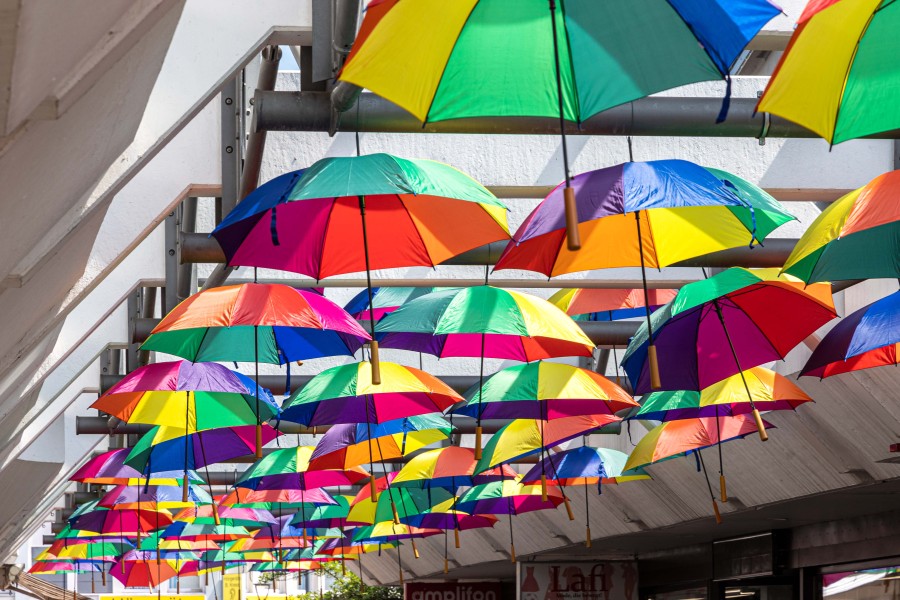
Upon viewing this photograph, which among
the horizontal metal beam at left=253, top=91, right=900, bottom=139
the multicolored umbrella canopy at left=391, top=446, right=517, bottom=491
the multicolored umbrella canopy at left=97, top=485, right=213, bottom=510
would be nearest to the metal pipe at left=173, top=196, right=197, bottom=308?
the horizontal metal beam at left=253, top=91, right=900, bottom=139

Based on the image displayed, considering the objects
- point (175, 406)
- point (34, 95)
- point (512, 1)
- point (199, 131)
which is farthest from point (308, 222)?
point (34, 95)

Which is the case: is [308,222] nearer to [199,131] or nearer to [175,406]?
[199,131]

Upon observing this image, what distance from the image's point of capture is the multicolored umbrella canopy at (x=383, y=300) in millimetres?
11586

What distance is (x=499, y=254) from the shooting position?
1022 cm

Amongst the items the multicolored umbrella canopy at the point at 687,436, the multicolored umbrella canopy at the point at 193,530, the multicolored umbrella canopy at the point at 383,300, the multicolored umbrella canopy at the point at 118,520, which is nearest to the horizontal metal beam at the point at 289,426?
the multicolored umbrella canopy at the point at 118,520

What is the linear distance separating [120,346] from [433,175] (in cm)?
806

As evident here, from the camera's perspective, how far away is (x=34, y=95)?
2.38 m

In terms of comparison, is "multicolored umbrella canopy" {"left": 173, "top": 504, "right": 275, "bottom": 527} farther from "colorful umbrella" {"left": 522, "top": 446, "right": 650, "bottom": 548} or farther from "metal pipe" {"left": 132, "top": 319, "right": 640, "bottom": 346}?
"metal pipe" {"left": 132, "top": 319, "right": 640, "bottom": 346}

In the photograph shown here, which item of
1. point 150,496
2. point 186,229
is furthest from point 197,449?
point 150,496

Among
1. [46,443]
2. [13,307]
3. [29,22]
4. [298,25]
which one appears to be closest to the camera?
[29,22]

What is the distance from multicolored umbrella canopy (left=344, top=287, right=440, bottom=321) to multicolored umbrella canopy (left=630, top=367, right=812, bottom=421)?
2.19 metres

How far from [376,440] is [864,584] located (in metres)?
6.60

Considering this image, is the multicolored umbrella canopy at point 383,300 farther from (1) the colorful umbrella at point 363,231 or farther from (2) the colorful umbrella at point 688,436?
(1) the colorful umbrella at point 363,231

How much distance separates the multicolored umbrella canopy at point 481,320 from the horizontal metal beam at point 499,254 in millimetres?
328
